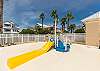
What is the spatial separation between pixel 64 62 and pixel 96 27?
12.3m

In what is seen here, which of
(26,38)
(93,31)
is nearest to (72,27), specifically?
(26,38)

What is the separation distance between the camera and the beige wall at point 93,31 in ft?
84.7

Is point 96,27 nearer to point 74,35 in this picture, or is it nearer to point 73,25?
point 74,35

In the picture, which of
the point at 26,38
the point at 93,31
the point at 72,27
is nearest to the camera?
the point at 93,31

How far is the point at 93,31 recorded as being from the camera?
1048 inches

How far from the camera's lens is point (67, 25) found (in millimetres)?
86562

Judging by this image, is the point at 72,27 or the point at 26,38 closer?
the point at 26,38

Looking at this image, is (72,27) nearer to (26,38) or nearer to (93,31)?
(26,38)

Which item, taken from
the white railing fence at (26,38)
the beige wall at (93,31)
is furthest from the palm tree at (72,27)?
the beige wall at (93,31)

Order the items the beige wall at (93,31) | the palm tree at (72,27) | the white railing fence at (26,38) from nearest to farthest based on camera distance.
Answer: the beige wall at (93,31), the white railing fence at (26,38), the palm tree at (72,27)

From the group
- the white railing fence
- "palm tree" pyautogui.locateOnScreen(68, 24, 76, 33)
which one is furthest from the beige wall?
"palm tree" pyautogui.locateOnScreen(68, 24, 76, 33)

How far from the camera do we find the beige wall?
2583cm

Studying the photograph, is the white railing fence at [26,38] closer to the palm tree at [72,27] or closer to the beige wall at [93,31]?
the beige wall at [93,31]

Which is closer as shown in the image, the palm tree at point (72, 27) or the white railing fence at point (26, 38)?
the white railing fence at point (26, 38)
